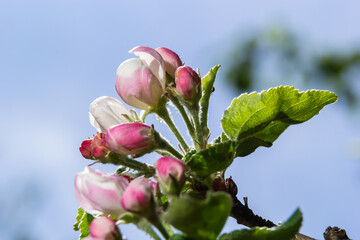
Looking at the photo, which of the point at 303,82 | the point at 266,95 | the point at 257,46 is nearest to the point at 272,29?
the point at 257,46

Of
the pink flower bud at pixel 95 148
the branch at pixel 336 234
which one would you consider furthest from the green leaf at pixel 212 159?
the branch at pixel 336 234

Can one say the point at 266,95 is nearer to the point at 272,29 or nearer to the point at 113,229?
the point at 113,229

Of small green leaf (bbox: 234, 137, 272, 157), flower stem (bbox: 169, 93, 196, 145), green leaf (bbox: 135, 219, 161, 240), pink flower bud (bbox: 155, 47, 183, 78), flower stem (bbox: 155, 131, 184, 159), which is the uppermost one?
pink flower bud (bbox: 155, 47, 183, 78)

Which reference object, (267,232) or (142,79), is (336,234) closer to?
(267,232)

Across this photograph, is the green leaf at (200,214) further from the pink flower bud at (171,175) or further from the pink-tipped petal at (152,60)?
the pink-tipped petal at (152,60)

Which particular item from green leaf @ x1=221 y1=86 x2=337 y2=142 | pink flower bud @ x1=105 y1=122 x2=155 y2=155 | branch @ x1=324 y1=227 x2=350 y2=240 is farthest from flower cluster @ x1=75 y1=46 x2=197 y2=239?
branch @ x1=324 y1=227 x2=350 y2=240

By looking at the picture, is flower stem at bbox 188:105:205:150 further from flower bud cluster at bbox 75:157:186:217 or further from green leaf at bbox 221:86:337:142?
flower bud cluster at bbox 75:157:186:217
